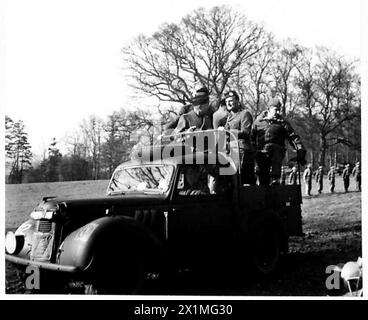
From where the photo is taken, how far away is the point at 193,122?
21.0 ft

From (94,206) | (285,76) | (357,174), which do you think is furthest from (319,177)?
(94,206)

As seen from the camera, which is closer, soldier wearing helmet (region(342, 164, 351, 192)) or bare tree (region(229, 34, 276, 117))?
soldier wearing helmet (region(342, 164, 351, 192))

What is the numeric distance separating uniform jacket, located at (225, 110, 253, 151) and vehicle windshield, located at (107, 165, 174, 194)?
1087mm

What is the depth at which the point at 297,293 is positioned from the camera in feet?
16.3

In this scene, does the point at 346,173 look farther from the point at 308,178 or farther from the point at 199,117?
the point at 199,117

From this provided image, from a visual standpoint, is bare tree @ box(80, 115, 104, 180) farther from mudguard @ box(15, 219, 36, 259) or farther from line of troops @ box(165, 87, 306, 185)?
mudguard @ box(15, 219, 36, 259)

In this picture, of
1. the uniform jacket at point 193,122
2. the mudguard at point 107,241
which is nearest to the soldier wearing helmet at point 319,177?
the uniform jacket at point 193,122

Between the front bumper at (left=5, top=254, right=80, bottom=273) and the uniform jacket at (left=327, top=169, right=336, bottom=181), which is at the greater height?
the uniform jacket at (left=327, top=169, right=336, bottom=181)

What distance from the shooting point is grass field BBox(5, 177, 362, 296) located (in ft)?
16.5

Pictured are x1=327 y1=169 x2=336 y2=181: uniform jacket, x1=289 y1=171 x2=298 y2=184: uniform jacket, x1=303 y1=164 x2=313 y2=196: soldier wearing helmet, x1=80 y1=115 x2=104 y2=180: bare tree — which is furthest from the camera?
x1=303 y1=164 x2=313 y2=196: soldier wearing helmet

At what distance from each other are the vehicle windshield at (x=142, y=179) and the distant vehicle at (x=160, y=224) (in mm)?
12

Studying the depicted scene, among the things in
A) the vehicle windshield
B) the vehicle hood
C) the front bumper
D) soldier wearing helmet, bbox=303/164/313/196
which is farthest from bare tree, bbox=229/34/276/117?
the front bumper

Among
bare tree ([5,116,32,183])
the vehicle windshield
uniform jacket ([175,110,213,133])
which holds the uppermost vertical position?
→ uniform jacket ([175,110,213,133])

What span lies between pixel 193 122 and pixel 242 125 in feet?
2.49
